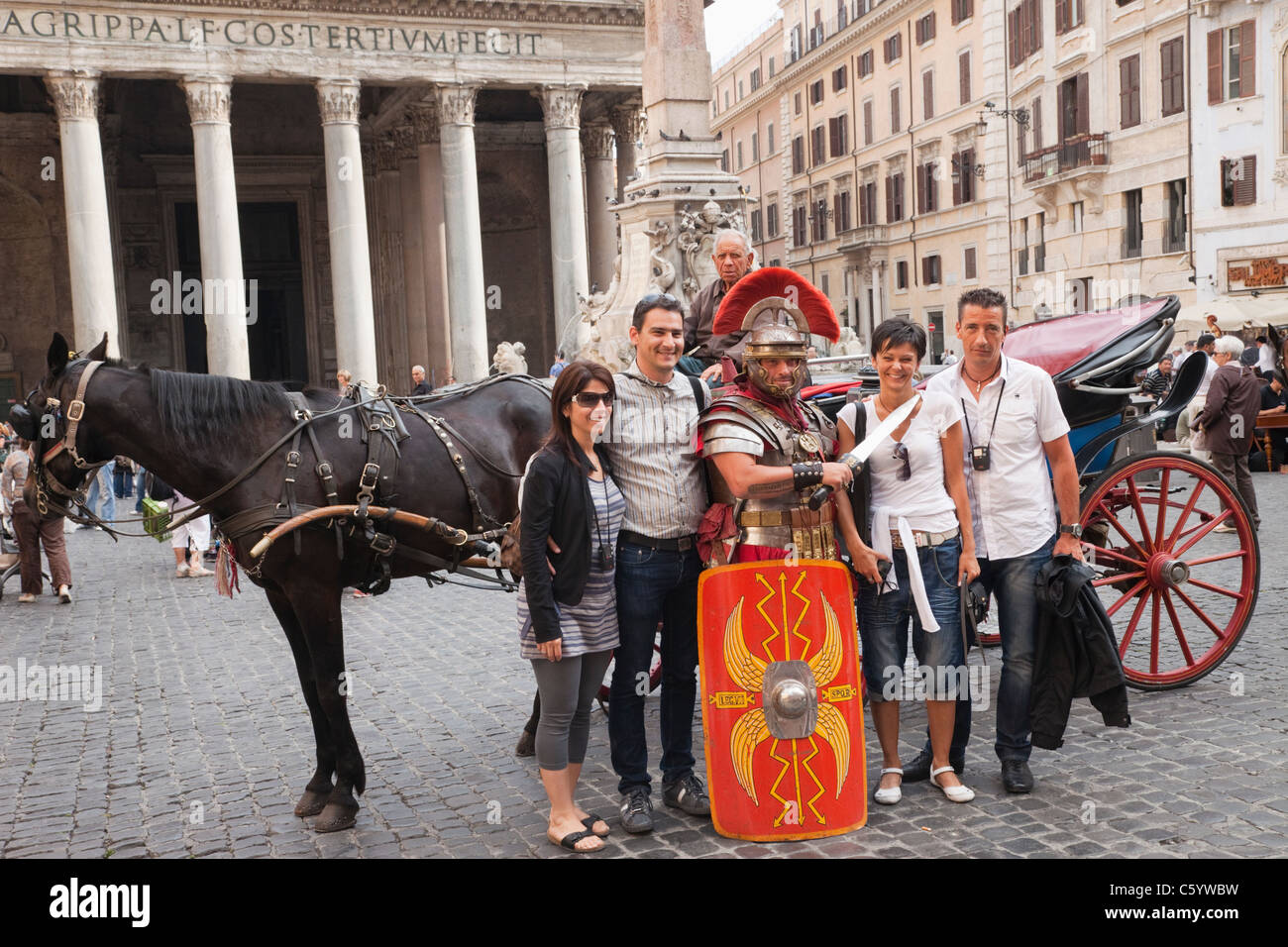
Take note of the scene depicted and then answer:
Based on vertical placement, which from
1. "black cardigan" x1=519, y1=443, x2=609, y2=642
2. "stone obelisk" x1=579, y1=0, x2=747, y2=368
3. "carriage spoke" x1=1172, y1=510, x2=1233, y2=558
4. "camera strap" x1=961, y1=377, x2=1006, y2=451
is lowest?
"carriage spoke" x1=1172, y1=510, x2=1233, y2=558

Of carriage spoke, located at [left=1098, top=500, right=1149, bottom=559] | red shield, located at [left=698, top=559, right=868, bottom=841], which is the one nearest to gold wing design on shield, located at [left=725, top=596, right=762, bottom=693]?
red shield, located at [left=698, top=559, right=868, bottom=841]

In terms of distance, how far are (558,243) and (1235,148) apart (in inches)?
610

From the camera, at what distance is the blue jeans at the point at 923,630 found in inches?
187

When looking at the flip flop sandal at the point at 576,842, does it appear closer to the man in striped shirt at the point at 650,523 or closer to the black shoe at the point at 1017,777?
the man in striped shirt at the point at 650,523

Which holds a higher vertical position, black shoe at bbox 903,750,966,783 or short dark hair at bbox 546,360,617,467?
short dark hair at bbox 546,360,617,467

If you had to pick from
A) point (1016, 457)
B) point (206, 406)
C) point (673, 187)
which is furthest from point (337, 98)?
point (1016, 457)

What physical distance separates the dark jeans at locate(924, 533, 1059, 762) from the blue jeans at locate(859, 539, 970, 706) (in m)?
0.19

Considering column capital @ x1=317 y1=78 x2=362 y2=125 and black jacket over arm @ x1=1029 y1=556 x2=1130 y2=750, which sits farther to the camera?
column capital @ x1=317 y1=78 x2=362 y2=125

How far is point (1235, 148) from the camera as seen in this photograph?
27.2m

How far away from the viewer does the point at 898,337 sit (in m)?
4.64

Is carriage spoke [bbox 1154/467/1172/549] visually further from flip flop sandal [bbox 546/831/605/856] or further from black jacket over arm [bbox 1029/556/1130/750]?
flip flop sandal [bbox 546/831/605/856]

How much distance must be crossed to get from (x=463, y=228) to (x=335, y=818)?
980 inches

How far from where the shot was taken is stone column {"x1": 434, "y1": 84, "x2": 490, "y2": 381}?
1121 inches
